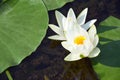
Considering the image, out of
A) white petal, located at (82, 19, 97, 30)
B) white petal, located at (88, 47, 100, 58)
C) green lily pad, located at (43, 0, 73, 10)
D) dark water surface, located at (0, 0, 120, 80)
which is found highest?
green lily pad, located at (43, 0, 73, 10)

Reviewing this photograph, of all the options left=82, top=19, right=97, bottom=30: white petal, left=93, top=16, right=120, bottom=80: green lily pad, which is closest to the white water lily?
left=82, top=19, right=97, bottom=30: white petal

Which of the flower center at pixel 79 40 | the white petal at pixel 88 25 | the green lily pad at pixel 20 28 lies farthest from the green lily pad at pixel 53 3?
the flower center at pixel 79 40

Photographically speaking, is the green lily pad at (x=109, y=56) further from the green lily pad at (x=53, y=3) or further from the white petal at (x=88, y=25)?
the green lily pad at (x=53, y=3)

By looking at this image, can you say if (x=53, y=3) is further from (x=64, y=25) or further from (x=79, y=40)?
(x=79, y=40)

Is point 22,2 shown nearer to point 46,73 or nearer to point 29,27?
point 29,27

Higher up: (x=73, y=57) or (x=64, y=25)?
(x=64, y=25)

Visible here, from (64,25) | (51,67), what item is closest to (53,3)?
(64,25)

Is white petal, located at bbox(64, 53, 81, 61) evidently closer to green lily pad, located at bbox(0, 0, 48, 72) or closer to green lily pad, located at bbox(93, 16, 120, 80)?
green lily pad, located at bbox(93, 16, 120, 80)
